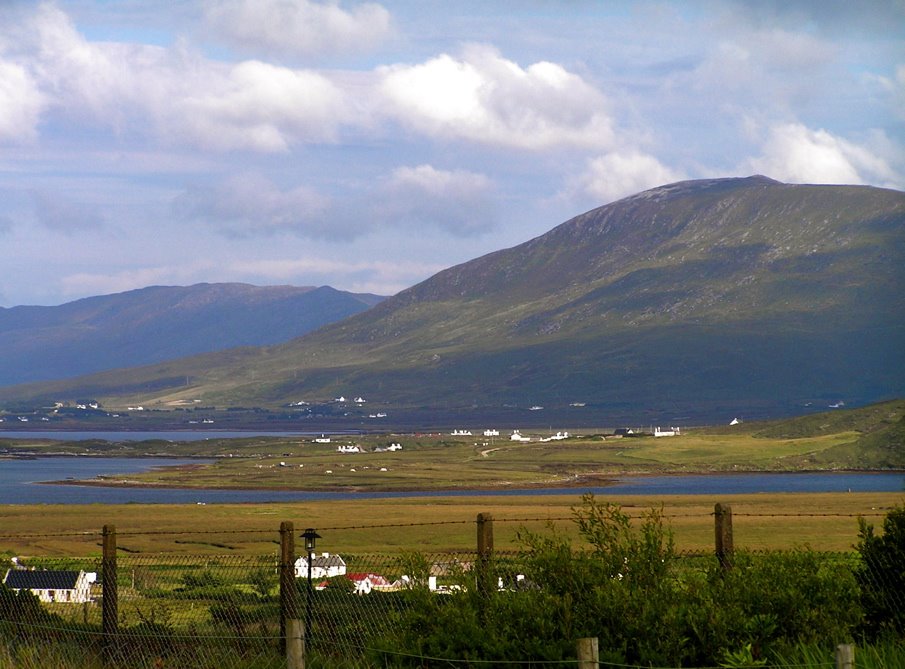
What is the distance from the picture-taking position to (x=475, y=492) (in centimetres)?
11862

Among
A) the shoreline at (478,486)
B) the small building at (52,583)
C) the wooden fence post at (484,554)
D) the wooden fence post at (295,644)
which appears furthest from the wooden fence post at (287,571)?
the shoreline at (478,486)

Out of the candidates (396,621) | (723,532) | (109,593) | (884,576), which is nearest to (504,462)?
(109,593)

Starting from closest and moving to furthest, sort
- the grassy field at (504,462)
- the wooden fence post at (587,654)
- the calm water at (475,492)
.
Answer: the wooden fence post at (587,654) < the calm water at (475,492) < the grassy field at (504,462)

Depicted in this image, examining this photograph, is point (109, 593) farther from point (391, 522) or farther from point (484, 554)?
point (391, 522)

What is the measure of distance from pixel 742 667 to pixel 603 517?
8.88 ft

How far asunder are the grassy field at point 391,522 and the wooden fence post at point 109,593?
27013mm

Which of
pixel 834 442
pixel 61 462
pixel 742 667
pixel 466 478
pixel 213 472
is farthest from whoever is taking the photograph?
pixel 61 462

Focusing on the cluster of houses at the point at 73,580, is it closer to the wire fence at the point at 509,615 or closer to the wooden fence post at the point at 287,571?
the wire fence at the point at 509,615

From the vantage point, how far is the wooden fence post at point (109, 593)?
1609cm

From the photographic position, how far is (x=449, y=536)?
6650cm

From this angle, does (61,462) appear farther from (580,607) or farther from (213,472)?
(580,607)

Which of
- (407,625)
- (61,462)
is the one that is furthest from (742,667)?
(61,462)

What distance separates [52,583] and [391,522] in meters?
43.6

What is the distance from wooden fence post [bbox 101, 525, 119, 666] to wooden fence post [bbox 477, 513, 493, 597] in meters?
4.79
